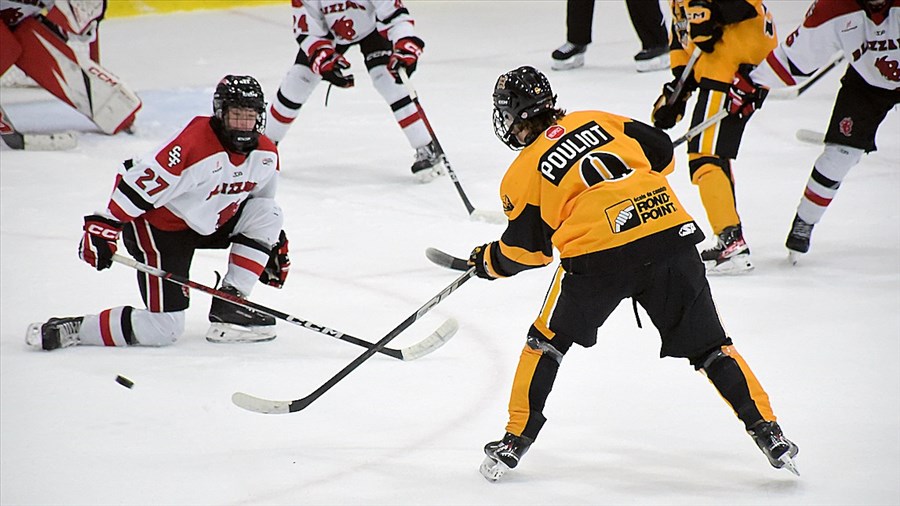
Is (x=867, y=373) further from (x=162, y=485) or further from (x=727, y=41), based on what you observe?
→ (x=162, y=485)

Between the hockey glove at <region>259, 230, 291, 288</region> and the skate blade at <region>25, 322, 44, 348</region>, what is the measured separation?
639 millimetres

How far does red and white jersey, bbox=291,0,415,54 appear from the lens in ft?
15.4

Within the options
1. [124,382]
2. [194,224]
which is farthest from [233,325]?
[124,382]

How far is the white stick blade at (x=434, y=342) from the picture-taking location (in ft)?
10.3

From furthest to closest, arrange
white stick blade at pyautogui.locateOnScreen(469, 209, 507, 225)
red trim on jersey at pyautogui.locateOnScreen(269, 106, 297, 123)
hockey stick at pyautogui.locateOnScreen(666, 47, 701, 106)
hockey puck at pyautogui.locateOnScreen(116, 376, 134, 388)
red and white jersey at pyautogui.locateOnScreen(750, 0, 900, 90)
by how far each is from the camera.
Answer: red trim on jersey at pyautogui.locateOnScreen(269, 106, 297, 123) < white stick blade at pyautogui.locateOnScreen(469, 209, 507, 225) < hockey stick at pyautogui.locateOnScreen(666, 47, 701, 106) < red and white jersey at pyautogui.locateOnScreen(750, 0, 900, 90) < hockey puck at pyautogui.locateOnScreen(116, 376, 134, 388)

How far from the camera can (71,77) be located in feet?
18.1

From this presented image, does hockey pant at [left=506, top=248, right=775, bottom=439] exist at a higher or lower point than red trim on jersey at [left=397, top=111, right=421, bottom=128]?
higher

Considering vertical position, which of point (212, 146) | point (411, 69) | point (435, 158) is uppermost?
point (212, 146)

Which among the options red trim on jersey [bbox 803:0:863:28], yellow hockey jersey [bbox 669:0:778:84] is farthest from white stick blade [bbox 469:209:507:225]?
red trim on jersey [bbox 803:0:863:28]

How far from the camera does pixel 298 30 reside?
188 inches

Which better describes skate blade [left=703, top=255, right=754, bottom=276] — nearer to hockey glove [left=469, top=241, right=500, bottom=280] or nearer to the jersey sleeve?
hockey glove [left=469, top=241, right=500, bottom=280]

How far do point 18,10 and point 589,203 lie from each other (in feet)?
12.9

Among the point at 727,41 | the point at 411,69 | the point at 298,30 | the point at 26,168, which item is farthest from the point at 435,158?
the point at 26,168

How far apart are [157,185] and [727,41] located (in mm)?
1903
